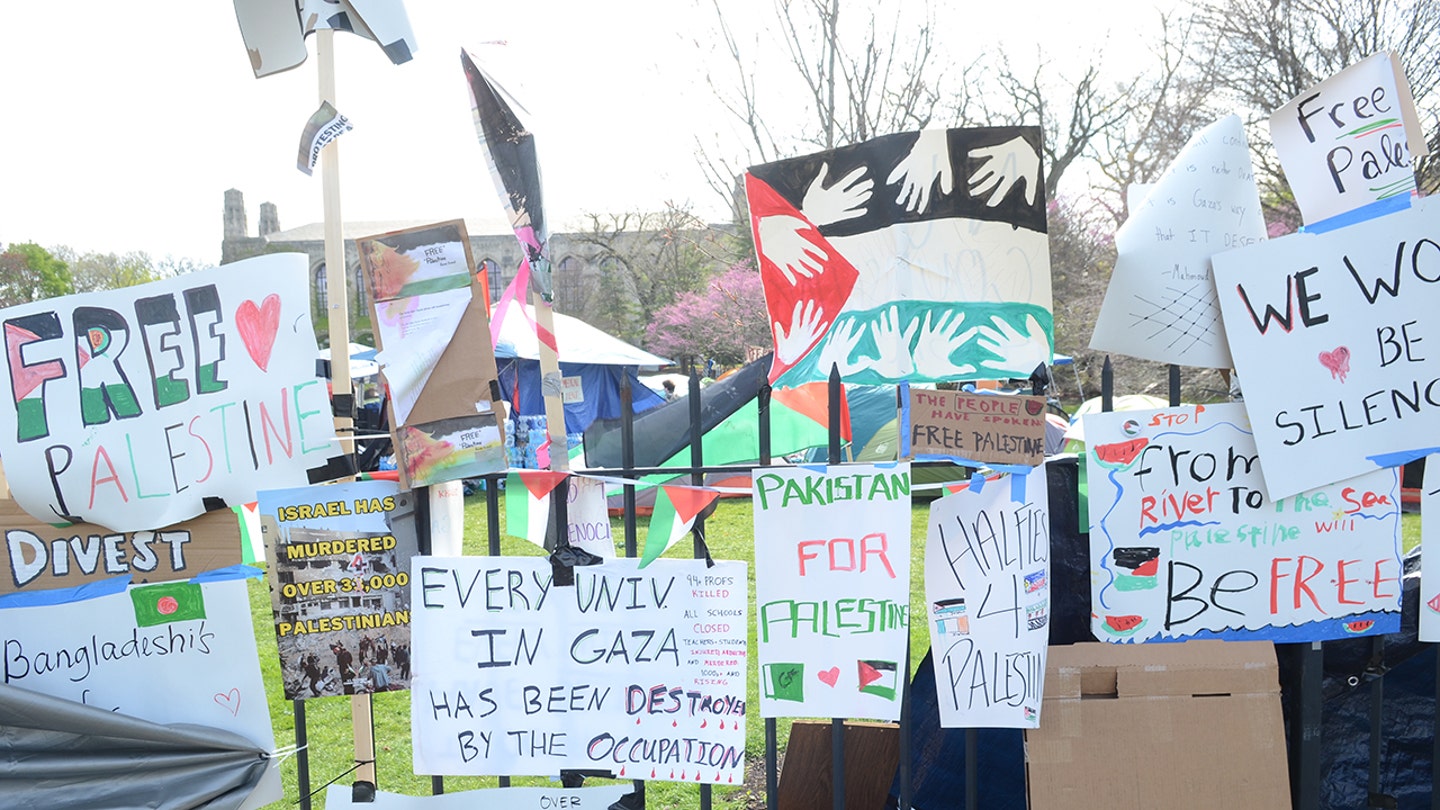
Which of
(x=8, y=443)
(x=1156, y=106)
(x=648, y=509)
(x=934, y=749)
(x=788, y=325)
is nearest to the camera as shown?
(x=8, y=443)

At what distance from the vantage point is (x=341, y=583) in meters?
2.45

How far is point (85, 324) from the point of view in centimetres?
243

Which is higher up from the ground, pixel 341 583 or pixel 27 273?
pixel 27 273

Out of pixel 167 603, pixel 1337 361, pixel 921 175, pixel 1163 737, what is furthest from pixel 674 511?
pixel 1337 361

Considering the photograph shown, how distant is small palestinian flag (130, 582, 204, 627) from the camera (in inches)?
98.1

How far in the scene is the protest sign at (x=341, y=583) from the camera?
94.7 inches

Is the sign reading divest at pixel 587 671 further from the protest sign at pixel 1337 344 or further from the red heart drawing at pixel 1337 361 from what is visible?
the red heart drawing at pixel 1337 361

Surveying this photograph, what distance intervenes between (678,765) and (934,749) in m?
0.92

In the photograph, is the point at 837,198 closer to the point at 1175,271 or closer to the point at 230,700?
the point at 1175,271

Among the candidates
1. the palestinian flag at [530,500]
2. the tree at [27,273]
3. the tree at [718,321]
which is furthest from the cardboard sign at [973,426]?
the tree at [27,273]

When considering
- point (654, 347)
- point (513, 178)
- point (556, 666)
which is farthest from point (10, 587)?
point (654, 347)

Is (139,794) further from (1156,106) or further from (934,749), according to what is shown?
(1156,106)

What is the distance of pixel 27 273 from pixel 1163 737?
161ft

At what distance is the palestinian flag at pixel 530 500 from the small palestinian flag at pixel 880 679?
870mm
